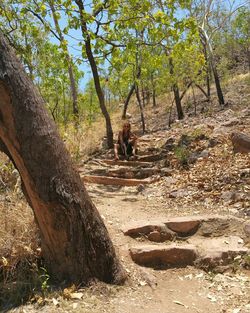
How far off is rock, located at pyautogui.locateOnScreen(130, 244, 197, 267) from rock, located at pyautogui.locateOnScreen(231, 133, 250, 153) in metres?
3.44

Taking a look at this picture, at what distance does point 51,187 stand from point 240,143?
504cm

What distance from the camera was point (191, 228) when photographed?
207 inches

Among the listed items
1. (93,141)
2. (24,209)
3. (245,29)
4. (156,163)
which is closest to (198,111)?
(93,141)

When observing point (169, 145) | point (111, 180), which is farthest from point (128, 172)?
point (169, 145)

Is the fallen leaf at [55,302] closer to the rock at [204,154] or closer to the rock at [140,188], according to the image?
the rock at [140,188]

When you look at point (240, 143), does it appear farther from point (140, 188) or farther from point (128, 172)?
point (128, 172)

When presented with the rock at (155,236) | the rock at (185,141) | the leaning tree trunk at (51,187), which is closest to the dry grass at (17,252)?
the leaning tree trunk at (51,187)

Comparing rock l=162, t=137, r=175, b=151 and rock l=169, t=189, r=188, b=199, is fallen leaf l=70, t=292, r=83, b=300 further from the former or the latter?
rock l=162, t=137, r=175, b=151

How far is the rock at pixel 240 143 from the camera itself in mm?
7551

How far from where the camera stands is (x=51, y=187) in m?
3.55

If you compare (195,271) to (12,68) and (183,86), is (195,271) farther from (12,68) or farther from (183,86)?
(183,86)

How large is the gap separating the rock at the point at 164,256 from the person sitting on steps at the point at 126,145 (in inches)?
195

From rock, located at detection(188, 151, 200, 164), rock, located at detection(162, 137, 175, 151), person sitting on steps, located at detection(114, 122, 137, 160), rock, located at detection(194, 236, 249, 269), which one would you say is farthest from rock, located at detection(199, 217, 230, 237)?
rock, located at detection(162, 137, 175, 151)

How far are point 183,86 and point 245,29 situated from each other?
34.1 feet
